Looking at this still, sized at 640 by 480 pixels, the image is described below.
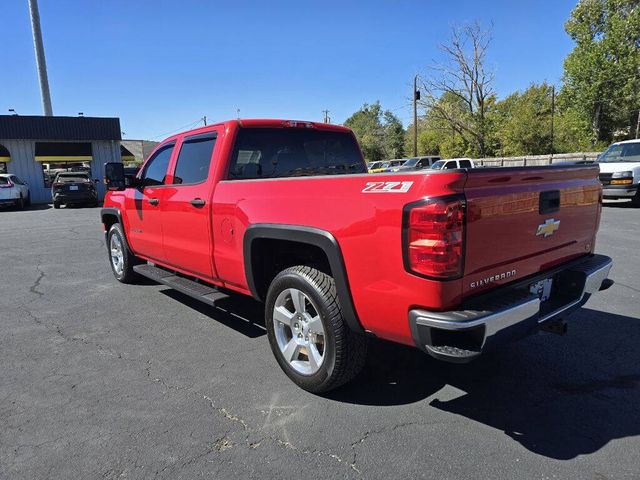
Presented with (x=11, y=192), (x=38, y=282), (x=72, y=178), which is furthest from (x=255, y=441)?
(x=72, y=178)

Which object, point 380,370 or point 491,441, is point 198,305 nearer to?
point 380,370

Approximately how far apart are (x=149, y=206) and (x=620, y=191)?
544 inches

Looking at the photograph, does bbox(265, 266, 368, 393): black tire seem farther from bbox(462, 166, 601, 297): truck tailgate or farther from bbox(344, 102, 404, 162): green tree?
bbox(344, 102, 404, 162): green tree

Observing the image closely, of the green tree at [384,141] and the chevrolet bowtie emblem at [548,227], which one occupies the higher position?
the green tree at [384,141]

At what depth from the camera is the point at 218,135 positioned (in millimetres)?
4086

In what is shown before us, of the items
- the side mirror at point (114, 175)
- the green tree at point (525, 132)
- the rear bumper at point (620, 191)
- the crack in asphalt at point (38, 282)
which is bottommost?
the crack in asphalt at point (38, 282)

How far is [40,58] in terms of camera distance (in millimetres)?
33312

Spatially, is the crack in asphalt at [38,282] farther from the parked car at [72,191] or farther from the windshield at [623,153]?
the windshield at [623,153]

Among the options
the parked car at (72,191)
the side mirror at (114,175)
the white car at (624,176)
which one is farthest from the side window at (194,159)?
the parked car at (72,191)

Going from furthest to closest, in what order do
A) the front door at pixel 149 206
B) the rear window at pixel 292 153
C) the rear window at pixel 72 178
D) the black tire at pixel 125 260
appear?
the rear window at pixel 72 178 < the black tire at pixel 125 260 < the front door at pixel 149 206 < the rear window at pixel 292 153

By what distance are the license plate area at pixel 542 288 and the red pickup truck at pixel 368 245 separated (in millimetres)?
22

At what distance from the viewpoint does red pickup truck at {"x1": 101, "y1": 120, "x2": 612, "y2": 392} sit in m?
2.35

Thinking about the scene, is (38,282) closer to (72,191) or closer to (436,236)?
(436,236)

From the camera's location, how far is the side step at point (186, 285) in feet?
12.9
